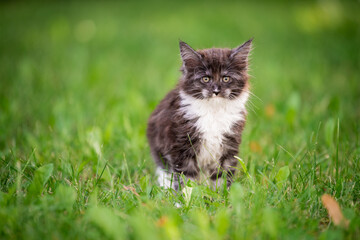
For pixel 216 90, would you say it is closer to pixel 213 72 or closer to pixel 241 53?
pixel 213 72

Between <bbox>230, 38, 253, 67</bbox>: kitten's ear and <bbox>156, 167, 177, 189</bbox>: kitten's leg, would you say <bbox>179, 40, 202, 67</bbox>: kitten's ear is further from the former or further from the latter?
<bbox>156, 167, 177, 189</bbox>: kitten's leg

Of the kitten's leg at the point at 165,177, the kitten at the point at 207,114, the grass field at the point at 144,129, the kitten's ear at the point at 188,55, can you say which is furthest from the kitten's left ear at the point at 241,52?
the kitten's leg at the point at 165,177

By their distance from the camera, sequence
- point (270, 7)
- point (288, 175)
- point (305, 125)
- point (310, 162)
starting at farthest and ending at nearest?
point (270, 7)
point (305, 125)
point (310, 162)
point (288, 175)

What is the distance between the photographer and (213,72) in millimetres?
3234

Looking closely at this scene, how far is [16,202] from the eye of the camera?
8.14ft

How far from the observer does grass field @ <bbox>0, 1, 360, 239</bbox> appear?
2338mm

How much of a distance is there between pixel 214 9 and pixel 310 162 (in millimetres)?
10923

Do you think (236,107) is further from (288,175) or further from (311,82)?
(311,82)

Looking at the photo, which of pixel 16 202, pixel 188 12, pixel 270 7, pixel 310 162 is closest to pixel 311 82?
pixel 310 162

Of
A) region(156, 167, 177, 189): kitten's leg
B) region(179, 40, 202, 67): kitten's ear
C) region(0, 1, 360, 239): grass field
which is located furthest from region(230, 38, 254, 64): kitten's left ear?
region(156, 167, 177, 189): kitten's leg

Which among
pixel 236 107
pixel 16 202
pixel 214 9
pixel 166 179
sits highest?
pixel 214 9

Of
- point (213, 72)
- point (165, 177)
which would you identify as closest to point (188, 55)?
point (213, 72)

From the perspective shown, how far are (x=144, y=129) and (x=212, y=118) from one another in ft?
4.50

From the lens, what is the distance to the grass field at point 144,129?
2.34 m
